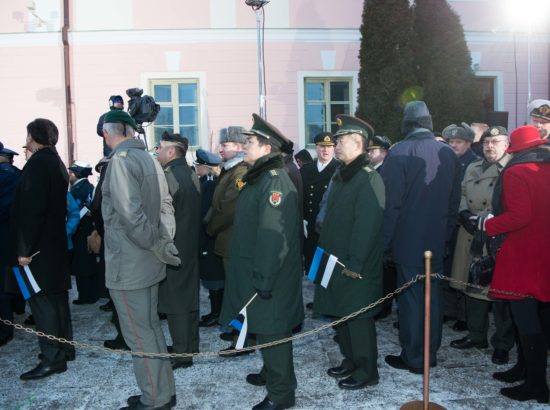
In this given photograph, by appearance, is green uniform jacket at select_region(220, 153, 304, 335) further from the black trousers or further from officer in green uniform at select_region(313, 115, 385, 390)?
the black trousers

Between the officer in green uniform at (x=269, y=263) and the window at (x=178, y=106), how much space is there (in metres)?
7.44

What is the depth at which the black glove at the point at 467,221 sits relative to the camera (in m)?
4.38

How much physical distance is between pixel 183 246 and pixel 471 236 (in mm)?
2534

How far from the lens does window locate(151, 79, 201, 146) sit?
1069cm

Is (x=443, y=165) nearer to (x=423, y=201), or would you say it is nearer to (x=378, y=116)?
(x=423, y=201)

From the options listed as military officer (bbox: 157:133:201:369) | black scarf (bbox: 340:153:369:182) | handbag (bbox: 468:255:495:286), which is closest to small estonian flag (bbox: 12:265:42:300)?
military officer (bbox: 157:133:201:369)

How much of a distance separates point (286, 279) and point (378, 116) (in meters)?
7.04

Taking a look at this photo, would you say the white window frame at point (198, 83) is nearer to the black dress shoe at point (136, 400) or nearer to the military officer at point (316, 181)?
the military officer at point (316, 181)

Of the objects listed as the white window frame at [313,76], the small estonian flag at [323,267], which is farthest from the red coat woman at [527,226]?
the white window frame at [313,76]

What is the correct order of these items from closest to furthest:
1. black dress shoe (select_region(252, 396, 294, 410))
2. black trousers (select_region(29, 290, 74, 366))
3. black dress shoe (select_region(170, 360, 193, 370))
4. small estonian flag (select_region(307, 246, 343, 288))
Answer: black dress shoe (select_region(252, 396, 294, 410)) < small estonian flag (select_region(307, 246, 343, 288)) < black trousers (select_region(29, 290, 74, 366)) < black dress shoe (select_region(170, 360, 193, 370))

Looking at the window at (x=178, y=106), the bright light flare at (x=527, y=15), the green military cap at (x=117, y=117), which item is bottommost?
the green military cap at (x=117, y=117)

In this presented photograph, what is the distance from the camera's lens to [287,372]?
3469mm

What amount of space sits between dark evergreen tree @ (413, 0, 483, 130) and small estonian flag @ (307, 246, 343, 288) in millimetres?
6763

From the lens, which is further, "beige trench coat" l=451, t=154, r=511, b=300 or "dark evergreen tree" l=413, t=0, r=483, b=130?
"dark evergreen tree" l=413, t=0, r=483, b=130
